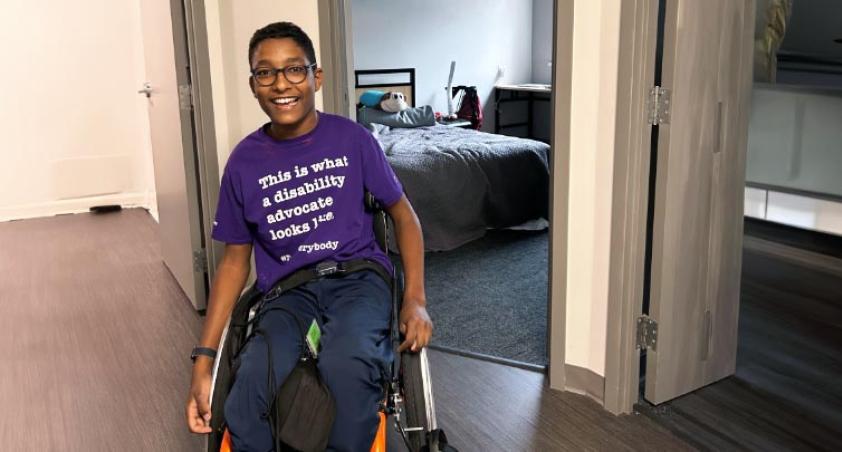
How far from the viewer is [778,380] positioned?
2650mm

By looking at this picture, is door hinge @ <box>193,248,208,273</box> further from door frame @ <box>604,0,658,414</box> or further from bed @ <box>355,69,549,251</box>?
door frame @ <box>604,0,658,414</box>

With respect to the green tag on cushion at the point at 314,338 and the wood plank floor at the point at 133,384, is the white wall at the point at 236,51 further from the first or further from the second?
the green tag on cushion at the point at 314,338

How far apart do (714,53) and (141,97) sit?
4.33m

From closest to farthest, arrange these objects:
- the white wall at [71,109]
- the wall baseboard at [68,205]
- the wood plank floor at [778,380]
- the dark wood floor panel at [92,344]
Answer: the wood plank floor at [778,380], the dark wood floor panel at [92,344], the white wall at [71,109], the wall baseboard at [68,205]

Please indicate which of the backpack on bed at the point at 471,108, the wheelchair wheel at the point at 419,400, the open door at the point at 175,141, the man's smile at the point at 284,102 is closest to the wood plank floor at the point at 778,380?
the wheelchair wheel at the point at 419,400

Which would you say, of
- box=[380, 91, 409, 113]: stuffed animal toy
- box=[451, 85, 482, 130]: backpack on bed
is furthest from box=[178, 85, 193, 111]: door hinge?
box=[451, 85, 482, 130]: backpack on bed

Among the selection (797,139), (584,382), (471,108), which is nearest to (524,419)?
(584,382)

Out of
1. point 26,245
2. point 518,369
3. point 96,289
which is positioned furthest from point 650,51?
point 26,245

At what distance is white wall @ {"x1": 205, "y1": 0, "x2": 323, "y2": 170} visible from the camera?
9.86ft

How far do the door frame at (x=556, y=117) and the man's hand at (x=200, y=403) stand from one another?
4.18ft

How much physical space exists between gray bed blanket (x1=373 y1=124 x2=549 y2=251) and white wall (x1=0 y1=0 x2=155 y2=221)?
80.7 inches

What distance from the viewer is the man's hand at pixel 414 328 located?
157 cm

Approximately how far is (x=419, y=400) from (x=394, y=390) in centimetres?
9

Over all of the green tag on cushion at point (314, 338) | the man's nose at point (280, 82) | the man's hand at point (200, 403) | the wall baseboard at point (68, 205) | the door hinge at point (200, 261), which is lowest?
the wall baseboard at point (68, 205)
